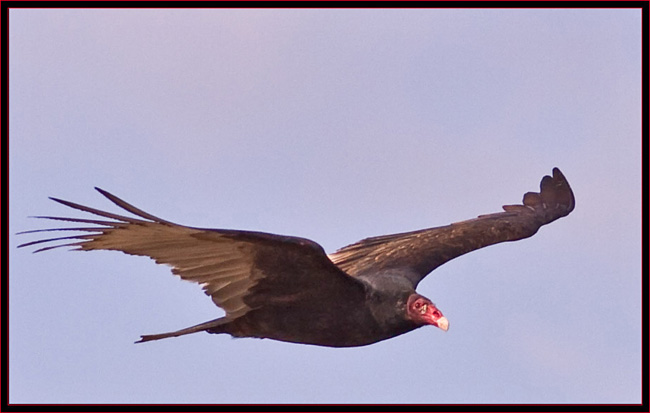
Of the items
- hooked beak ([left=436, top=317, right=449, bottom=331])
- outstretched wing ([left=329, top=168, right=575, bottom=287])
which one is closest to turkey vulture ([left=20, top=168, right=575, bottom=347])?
hooked beak ([left=436, top=317, right=449, bottom=331])

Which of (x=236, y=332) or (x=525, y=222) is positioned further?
(x=525, y=222)

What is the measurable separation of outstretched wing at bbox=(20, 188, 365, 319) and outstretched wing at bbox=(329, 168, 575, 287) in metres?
1.22

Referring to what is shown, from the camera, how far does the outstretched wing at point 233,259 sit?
7711 millimetres

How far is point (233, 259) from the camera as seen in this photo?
8.12 metres

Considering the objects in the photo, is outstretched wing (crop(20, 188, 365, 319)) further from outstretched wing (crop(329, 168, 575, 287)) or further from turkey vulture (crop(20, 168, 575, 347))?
outstretched wing (crop(329, 168, 575, 287))

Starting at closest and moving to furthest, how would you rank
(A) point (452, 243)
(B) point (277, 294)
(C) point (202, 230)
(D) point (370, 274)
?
(C) point (202, 230), (B) point (277, 294), (D) point (370, 274), (A) point (452, 243)

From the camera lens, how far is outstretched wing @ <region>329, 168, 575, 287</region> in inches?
389

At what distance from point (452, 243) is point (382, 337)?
2.02 meters

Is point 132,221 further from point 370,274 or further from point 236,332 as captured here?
point 370,274

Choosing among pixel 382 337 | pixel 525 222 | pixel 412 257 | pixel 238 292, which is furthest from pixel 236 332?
pixel 525 222

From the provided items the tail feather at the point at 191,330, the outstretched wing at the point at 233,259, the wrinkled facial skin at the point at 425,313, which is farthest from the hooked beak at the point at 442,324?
the tail feather at the point at 191,330

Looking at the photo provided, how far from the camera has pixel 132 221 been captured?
765 centimetres

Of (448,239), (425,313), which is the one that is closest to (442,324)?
(425,313)

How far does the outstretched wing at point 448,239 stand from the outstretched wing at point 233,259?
4.00ft
